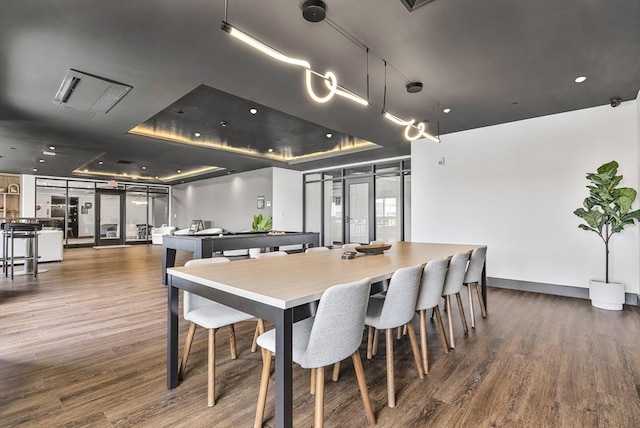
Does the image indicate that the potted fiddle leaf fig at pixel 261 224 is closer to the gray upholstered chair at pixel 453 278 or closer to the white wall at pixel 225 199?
the white wall at pixel 225 199

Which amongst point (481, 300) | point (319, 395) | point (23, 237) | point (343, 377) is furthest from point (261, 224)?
point (319, 395)

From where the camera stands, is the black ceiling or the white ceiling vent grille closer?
the black ceiling

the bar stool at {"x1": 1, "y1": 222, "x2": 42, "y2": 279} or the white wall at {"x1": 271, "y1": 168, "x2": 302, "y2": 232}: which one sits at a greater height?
the white wall at {"x1": 271, "y1": 168, "x2": 302, "y2": 232}

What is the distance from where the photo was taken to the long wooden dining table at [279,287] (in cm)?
132

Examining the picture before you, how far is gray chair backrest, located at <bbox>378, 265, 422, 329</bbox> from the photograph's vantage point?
6.24 feet

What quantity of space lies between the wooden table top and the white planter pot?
309 centimetres

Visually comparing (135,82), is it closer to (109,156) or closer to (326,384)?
(326,384)

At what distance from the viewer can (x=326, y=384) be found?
2.12 m

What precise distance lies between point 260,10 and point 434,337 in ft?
10.7

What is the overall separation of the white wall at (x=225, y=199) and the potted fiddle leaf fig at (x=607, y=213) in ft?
24.9

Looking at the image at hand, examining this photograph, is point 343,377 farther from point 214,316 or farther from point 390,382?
point 214,316

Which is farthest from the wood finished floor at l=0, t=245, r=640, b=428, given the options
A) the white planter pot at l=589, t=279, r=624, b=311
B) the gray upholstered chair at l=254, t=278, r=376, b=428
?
the gray upholstered chair at l=254, t=278, r=376, b=428

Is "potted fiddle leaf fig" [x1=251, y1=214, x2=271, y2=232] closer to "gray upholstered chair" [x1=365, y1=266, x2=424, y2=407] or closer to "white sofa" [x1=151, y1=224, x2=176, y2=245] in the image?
"gray upholstered chair" [x1=365, y1=266, x2=424, y2=407]

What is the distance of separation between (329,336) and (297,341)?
0.28 metres
